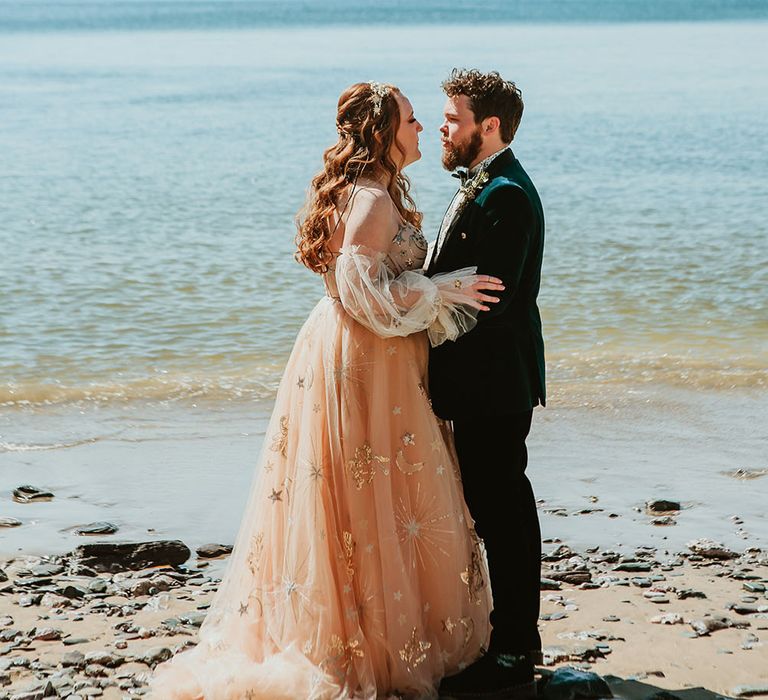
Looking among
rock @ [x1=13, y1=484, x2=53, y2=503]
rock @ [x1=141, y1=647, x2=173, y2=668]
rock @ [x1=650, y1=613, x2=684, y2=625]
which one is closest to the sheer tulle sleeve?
rock @ [x1=141, y1=647, x2=173, y2=668]

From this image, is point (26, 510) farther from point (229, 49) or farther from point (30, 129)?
point (229, 49)

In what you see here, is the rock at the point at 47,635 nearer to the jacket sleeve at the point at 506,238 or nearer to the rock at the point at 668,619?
the jacket sleeve at the point at 506,238


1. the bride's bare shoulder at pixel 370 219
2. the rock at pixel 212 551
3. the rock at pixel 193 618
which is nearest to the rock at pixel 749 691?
the bride's bare shoulder at pixel 370 219

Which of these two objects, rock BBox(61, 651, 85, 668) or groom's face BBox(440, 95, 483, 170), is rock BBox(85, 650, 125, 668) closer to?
rock BBox(61, 651, 85, 668)

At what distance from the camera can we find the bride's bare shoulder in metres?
3.75

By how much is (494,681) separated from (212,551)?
1977 mm

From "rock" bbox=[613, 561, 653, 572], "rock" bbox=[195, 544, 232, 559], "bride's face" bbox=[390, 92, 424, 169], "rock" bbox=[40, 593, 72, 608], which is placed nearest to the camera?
"bride's face" bbox=[390, 92, 424, 169]

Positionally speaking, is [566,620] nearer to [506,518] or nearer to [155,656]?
[506,518]

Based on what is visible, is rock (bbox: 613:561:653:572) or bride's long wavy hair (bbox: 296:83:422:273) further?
rock (bbox: 613:561:653:572)

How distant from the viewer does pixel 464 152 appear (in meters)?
3.89

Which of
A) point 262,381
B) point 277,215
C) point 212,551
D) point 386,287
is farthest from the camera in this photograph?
point 277,215

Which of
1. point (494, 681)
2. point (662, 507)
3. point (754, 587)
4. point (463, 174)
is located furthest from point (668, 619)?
point (463, 174)

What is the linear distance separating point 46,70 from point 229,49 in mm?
14275

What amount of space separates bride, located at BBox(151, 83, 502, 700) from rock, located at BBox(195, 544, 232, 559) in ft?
4.82
